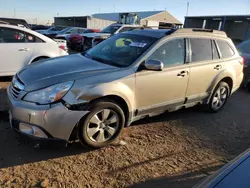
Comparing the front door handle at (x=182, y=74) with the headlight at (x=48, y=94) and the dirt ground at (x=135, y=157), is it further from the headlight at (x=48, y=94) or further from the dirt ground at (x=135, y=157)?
the headlight at (x=48, y=94)

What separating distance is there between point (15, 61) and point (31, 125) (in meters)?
3.71

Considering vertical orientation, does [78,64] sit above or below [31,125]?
above

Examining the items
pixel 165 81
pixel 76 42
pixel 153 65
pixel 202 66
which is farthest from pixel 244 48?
pixel 76 42

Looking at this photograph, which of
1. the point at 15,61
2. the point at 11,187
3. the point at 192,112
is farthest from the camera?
the point at 15,61

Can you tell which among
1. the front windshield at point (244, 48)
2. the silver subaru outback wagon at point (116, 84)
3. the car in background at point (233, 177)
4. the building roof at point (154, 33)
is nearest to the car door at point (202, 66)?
the silver subaru outback wagon at point (116, 84)

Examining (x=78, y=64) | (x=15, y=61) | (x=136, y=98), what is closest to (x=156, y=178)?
(x=136, y=98)

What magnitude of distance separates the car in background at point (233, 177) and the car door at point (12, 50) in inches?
221

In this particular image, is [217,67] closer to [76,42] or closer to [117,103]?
[117,103]

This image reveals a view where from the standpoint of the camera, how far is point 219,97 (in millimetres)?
5277

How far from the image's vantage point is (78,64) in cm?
366

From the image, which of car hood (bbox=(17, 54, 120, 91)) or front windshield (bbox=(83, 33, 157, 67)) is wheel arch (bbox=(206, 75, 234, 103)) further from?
car hood (bbox=(17, 54, 120, 91))

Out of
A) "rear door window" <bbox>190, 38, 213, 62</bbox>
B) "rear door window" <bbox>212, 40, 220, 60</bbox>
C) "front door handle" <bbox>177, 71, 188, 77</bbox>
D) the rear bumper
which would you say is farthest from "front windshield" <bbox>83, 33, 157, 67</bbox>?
"rear door window" <bbox>212, 40, 220, 60</bbox>

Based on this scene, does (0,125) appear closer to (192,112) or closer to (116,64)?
(116,64)

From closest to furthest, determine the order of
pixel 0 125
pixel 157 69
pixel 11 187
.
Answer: pixel 11 187, pixel 157 69, pixel 0 125
